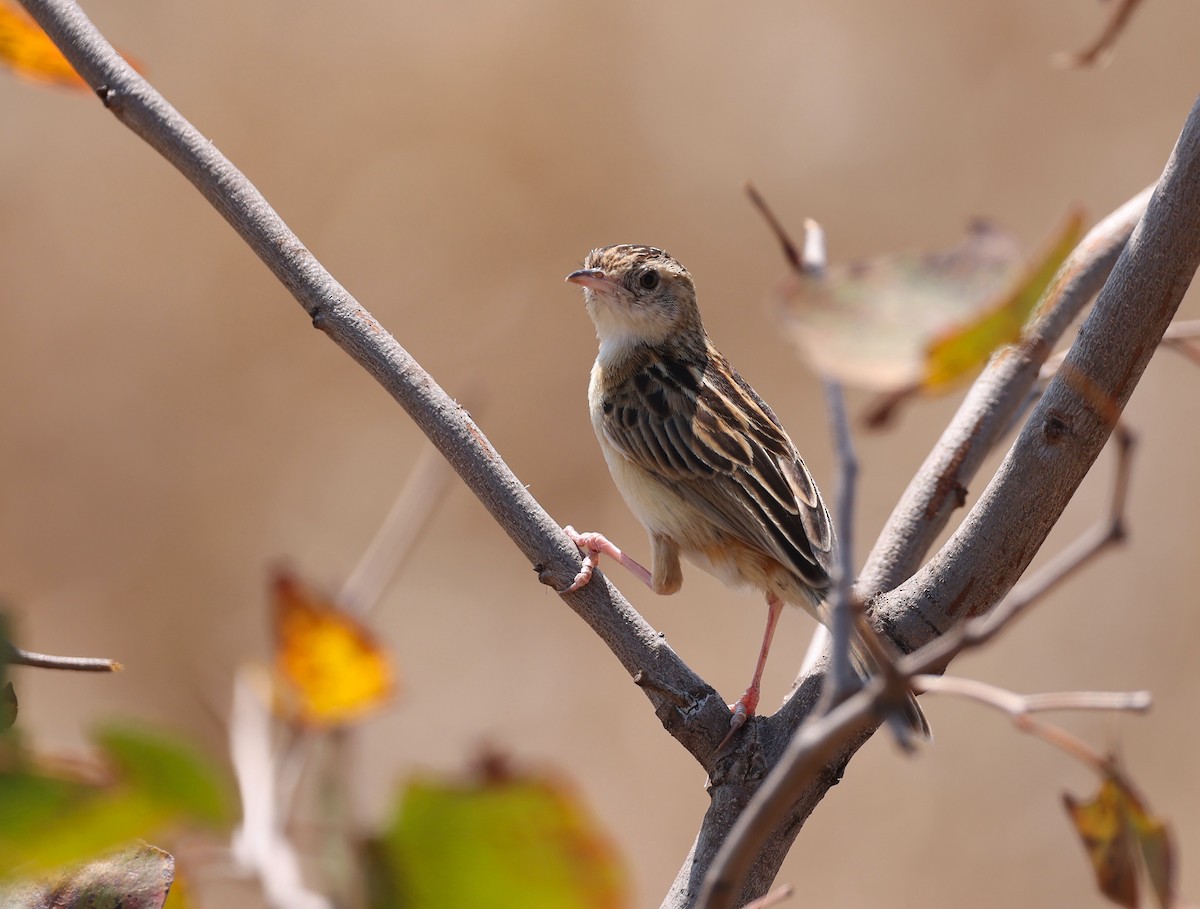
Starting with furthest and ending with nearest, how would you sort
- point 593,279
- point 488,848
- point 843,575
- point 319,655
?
point 593,279, point 843,575, point 319,655, point 488,848

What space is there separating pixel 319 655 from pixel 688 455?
3.39 meters

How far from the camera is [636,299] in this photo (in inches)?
199

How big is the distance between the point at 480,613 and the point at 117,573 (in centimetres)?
260

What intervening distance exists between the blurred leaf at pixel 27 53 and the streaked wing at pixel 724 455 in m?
2.57

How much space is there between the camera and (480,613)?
902cm

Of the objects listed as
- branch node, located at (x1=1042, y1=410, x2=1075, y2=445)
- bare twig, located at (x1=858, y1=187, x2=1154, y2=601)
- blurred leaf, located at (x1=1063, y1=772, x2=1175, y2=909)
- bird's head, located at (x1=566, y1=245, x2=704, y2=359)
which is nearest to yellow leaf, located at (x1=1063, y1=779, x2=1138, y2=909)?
blurred leaf, located at (x1=1063, y1=772, x2=1175, y2=909)

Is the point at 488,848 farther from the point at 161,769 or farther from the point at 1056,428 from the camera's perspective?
the point at 1056,428

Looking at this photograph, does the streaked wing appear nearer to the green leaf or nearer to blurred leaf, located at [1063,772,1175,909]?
blurred leaf, located at [1063,772,1175,909]

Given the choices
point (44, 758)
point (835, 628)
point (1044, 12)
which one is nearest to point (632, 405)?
point (835, 628)

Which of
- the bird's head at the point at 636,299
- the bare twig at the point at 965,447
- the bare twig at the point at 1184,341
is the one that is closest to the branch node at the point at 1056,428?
the bare twig at the point at 1184,341

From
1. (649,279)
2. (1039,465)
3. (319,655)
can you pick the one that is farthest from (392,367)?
(649,279)

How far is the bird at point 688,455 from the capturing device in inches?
159

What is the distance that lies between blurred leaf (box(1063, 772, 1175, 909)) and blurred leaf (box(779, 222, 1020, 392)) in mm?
607

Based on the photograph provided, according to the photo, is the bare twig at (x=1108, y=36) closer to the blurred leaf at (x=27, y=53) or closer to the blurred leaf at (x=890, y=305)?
the blurred leaf at (x=890, y=305)
